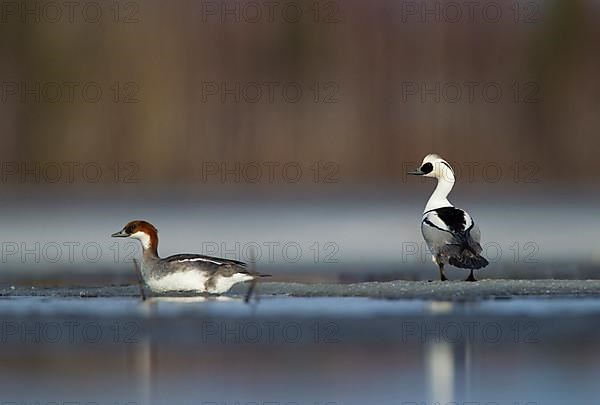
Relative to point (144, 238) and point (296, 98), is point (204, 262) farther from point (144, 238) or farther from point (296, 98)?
point (296, 98)

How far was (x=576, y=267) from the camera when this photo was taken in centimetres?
1472

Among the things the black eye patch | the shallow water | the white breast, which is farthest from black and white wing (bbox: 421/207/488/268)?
the white breast

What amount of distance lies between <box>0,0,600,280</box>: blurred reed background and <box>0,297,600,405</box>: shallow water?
582 inches

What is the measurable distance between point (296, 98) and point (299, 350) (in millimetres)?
27193

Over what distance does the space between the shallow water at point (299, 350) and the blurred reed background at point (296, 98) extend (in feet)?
48.5

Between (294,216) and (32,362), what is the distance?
40.8ft

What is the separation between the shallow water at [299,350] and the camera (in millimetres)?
8375

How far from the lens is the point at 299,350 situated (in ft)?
32.3

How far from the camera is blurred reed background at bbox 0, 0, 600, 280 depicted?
3188 centimetres

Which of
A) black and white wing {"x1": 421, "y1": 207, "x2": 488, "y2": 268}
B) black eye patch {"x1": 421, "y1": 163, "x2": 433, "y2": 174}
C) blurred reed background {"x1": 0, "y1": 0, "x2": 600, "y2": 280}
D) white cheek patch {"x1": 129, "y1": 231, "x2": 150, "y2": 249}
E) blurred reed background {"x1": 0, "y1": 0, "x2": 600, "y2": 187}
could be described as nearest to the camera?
black and white wing {"x1": 421, "y1": 207, "x2": 488, "y2": 268}

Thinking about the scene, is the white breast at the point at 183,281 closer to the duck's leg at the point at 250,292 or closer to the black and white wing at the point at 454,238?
the duck's leg at the point at 250,292

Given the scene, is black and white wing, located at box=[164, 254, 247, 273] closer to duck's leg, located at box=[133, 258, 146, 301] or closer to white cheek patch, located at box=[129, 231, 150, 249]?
duck's leg, located at box=[133, 258, 146, 301]

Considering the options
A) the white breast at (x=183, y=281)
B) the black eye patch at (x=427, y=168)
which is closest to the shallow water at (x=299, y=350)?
the white breast at (x=183, y=281)

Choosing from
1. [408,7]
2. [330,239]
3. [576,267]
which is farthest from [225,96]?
[576,267]
